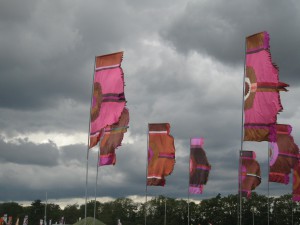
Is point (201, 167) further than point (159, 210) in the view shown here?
No

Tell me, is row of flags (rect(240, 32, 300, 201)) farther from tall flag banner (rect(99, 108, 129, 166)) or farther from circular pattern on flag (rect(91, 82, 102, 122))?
circular pattern on flag (rect(91, 82, 102, 122))

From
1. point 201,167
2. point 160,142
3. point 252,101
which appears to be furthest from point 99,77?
point 201,167

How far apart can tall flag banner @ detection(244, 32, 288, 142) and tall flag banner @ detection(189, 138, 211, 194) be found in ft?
89.8

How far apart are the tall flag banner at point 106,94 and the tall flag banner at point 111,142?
95 centimetres

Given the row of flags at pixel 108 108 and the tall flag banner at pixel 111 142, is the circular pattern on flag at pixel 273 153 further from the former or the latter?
the tall flag banner at pixel 111 142

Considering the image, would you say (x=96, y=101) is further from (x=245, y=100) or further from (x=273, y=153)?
(x=273, y=153)

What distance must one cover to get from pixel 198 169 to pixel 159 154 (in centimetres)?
727

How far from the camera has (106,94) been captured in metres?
37.9

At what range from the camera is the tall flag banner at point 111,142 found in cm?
3869

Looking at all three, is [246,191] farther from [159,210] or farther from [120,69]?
[159,210]

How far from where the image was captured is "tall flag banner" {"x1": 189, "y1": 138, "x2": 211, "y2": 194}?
61031 millimetres

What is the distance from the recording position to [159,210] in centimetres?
19750

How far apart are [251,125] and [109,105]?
365 inches

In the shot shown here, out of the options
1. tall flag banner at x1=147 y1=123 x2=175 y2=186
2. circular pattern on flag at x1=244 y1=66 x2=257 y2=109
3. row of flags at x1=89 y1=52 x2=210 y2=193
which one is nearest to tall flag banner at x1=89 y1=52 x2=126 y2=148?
row of flags at x1=89 y1=52 x2=210 y2=193
